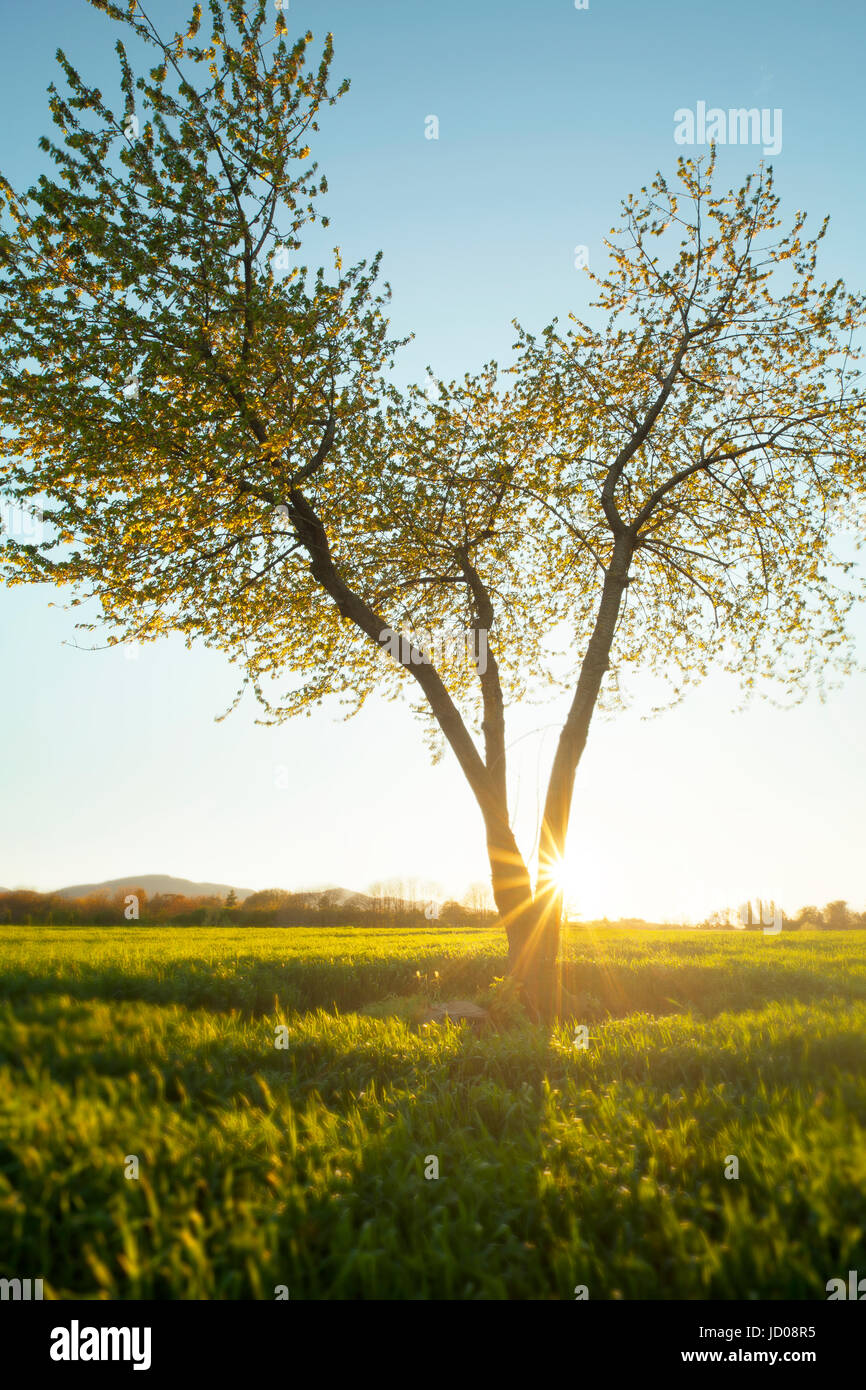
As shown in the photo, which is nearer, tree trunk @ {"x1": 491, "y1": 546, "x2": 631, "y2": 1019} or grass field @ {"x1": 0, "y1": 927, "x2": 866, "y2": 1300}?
grass field @ {"x1": 0, "y1": 927, "x2": 866, "y2": 1300}

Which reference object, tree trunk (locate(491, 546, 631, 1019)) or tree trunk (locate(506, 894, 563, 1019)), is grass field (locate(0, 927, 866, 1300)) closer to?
tree trunk (locate(506, 894, 563, 1019))

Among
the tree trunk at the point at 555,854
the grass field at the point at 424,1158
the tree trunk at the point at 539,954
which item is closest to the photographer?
the grass field at the point at 424,1158

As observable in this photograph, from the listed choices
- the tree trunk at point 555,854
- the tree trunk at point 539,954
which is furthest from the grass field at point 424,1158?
A: the tree trunk at point 555,854

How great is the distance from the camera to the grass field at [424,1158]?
3549 mm

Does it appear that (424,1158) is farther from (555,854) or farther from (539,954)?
(555,854)

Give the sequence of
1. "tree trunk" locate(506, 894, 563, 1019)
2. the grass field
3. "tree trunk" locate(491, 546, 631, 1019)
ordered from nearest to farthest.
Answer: the grass field
"tree trunk" locate(506, 894, 563, 1019)
"tree trunk" locate(491, 546, 631, 1019)

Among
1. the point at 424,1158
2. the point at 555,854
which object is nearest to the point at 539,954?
the point at 555,854

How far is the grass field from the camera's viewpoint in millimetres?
3549

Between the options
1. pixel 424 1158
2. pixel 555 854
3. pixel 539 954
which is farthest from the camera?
pixel 555 854

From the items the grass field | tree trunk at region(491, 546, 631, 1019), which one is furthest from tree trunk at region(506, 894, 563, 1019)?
the grass field

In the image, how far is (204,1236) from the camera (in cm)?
365

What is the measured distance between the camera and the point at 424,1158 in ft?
16.1

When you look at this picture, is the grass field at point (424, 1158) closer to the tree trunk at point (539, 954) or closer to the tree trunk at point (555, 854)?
the tree trunk at point (539, 954)

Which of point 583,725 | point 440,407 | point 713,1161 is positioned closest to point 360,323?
point 440,407
